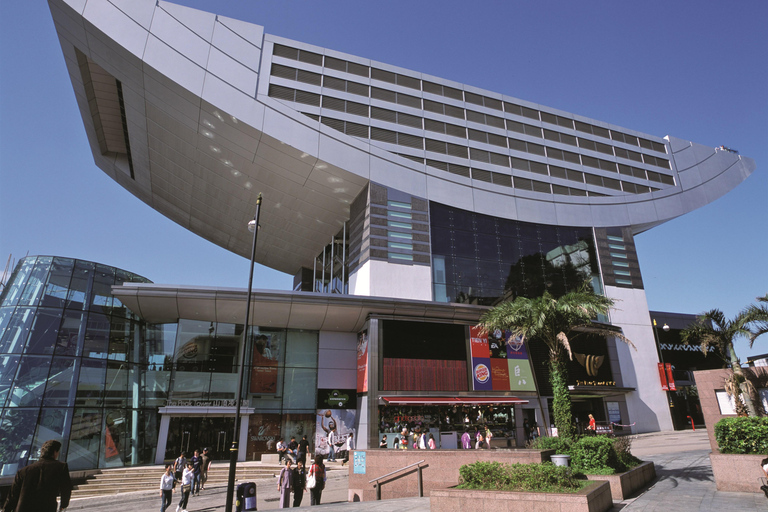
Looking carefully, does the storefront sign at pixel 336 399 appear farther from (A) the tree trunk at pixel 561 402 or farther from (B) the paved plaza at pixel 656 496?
(A) the tree trunk at pixel 561 402

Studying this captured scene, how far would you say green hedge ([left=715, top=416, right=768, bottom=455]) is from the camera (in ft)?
40.1

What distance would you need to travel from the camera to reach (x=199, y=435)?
28453 millimetres

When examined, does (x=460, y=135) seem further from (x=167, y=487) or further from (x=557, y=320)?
(x=167, y=487)

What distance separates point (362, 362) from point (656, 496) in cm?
1976

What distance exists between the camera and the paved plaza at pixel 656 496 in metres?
10.7

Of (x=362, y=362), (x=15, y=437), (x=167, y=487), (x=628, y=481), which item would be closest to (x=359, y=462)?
(x=167, y=487)

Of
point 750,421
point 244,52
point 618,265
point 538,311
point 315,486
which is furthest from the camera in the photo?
point 618,265

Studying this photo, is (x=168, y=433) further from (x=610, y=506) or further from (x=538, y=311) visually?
(x=610, y=506)

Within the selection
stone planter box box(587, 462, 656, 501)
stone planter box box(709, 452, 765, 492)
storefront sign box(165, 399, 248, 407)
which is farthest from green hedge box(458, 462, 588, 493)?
storefront sign box(165, 399, 248, 407)

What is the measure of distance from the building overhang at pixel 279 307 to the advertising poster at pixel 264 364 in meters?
1.17

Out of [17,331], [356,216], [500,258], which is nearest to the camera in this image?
[17,331]

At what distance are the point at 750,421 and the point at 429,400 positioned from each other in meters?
17.4

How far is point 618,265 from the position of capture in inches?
1556

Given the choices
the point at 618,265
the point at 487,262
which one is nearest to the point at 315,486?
the point at 487,262
